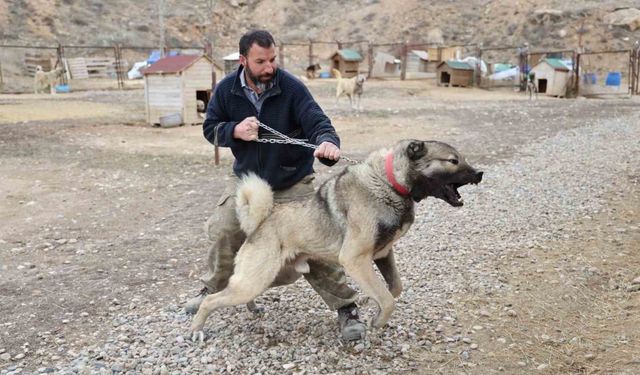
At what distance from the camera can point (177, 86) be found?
14875 millimetres

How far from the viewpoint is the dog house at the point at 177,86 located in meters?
14.8

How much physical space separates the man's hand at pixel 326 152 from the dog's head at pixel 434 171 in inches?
15.3

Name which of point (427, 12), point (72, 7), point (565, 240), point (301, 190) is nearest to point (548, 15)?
point (427, 12)

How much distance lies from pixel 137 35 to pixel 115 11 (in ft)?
10.8

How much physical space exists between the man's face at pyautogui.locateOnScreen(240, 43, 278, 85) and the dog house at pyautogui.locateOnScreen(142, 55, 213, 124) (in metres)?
11.5

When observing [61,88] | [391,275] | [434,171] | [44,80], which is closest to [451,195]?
[434,171]

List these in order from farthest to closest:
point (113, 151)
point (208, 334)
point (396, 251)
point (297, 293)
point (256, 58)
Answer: point (113, 151) → point (396, 251) → point (297, 293) → point (208, 334) → point (256, 58)

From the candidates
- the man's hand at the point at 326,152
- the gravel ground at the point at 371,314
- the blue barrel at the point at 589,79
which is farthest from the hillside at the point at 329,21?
the man's hand at the point at 326,152

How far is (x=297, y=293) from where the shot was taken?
15.6 feet

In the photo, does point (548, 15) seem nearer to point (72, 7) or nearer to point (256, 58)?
point (72, 7)

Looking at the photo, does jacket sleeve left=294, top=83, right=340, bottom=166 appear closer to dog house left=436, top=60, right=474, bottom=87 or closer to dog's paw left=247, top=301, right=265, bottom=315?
dog's paw left=247, top=301, right=265, bottom=315

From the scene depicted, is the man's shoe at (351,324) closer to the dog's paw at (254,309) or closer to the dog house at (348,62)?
the dog's paw at (254,309)

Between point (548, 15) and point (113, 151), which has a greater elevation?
point (548, 15)

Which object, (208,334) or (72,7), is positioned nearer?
(208,334)
